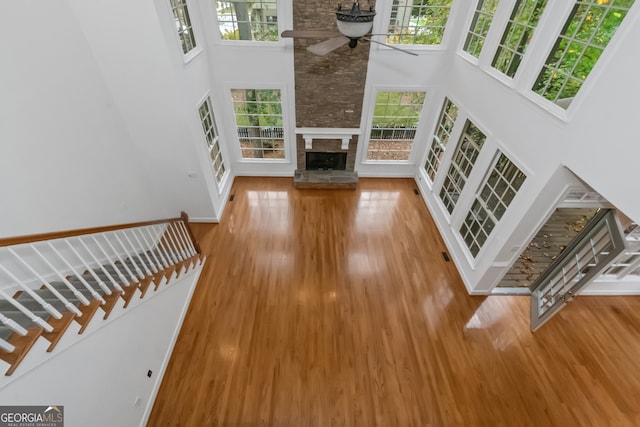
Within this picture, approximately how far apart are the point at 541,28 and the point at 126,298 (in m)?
5.10

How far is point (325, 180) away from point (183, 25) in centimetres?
369

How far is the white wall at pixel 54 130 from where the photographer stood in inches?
101

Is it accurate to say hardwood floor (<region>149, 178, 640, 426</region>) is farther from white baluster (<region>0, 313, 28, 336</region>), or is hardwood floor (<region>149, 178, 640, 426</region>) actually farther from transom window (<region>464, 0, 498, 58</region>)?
transom window (<region>464, 0, 498, 58</region>)

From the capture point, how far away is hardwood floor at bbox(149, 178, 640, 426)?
128 inches

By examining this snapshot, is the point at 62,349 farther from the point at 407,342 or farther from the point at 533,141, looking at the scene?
the point at 533,141

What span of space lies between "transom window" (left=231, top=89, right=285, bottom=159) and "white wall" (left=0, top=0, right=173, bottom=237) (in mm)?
2288

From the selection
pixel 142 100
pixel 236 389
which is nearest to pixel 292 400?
pixel 236 389

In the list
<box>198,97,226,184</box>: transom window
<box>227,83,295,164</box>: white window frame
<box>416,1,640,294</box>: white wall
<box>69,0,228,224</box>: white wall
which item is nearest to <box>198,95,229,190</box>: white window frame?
<box>198,97,226,184</box>: transom window

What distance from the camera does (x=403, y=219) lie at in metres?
5.78

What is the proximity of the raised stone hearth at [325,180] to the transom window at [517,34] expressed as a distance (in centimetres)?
333

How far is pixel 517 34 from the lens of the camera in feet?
11.7

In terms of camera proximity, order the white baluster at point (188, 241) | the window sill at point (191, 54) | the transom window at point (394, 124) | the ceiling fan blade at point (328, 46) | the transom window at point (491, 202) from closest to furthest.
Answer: the ceiling fan blade at point (328, 46)
the transom window at point (491, 202)
the window sill at point (191, 54)
the white baluster at point (188, 241)
the transom window at point (394, 124)

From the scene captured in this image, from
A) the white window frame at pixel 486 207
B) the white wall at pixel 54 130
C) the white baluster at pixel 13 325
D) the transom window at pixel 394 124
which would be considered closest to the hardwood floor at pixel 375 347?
the white window frame at pixel 486 207

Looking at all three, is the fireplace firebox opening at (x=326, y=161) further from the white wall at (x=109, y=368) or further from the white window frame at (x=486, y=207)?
the white wall at (x=109, y=368)
